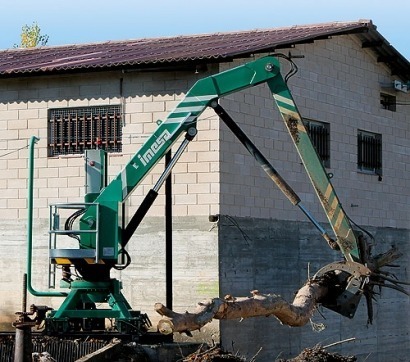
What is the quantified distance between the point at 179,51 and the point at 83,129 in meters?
2.23

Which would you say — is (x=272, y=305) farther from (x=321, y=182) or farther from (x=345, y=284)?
(x=321, y=182)

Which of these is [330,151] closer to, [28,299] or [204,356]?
[28,299]

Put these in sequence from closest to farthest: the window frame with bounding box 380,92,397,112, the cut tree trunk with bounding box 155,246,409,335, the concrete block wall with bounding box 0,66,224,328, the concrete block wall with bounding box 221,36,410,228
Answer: the cut tree trunk with bounding box 155,246,409,335 < the concrete block wall with bounding box 0,66,224,328 < the concrete block wall with bounding box 221,36,410,228 < the window frame with bounding box 380,92,397,112

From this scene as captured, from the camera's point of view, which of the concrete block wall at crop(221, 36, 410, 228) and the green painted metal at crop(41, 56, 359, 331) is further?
the concrete block wall at crop(221, 36, 410, 228)

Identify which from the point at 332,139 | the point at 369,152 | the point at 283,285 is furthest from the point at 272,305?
the point at 369,152

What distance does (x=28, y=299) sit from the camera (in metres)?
21.2

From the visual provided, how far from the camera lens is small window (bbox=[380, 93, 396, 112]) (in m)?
26.1

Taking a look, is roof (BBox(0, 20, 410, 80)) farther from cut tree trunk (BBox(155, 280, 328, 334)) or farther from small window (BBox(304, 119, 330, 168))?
cut tree trunk (BBox(155, 280, 328, 334))

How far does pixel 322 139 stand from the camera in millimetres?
23375

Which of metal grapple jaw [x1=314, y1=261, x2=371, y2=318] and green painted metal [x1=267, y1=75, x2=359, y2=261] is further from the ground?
green painted metal [x1=267, y1=75, x2=359, y2=261]

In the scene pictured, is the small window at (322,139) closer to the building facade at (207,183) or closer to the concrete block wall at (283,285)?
the building facade at (207,183)

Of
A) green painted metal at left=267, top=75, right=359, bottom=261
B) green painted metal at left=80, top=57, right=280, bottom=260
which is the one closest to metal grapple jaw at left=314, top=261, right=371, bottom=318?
green painted metal at left=267, top=75, right=359, bottom=261

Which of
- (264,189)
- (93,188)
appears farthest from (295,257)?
(93,188)

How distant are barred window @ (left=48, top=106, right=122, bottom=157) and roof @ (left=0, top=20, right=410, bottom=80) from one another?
809 mm
